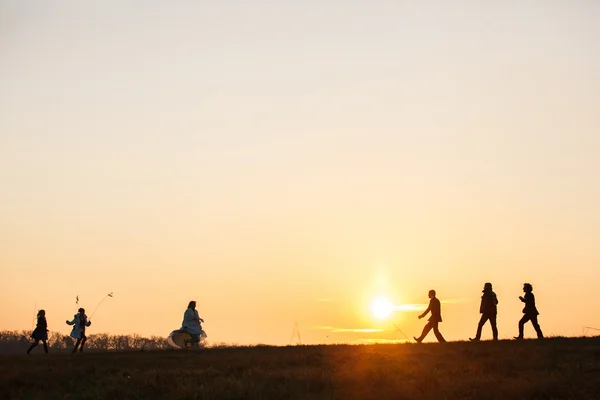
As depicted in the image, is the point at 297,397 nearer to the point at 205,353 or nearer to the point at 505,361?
the point at 505,361

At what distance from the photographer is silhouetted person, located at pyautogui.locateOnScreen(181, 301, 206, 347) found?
38.9 meters

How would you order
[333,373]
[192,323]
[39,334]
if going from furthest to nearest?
[39,334], [192,323], [333,373]

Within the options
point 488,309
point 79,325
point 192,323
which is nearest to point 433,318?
point 488,309

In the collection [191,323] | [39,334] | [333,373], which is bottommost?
[333,373]

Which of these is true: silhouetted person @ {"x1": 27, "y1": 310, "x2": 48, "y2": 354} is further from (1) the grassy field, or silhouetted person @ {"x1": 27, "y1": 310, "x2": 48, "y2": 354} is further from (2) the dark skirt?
(1) the grassy field

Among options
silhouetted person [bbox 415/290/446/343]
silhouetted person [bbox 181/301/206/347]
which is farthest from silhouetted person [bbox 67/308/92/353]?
silhouetted person [bbox 415/290/446/343]

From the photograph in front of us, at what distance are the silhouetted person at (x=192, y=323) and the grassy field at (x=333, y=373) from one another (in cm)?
398

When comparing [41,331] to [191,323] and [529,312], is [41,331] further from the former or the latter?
[529,312]

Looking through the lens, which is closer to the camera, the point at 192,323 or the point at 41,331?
the point at 192,323

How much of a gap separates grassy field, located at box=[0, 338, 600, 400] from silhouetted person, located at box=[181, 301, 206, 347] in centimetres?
398

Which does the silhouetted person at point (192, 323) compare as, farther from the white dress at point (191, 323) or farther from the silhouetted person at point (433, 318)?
the silhouetted person at point (433, 318)

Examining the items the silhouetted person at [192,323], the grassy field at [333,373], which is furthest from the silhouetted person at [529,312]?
the silhouetted person at [192,323]

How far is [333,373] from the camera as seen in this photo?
2698 centimetres

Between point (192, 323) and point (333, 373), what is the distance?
1330cm
